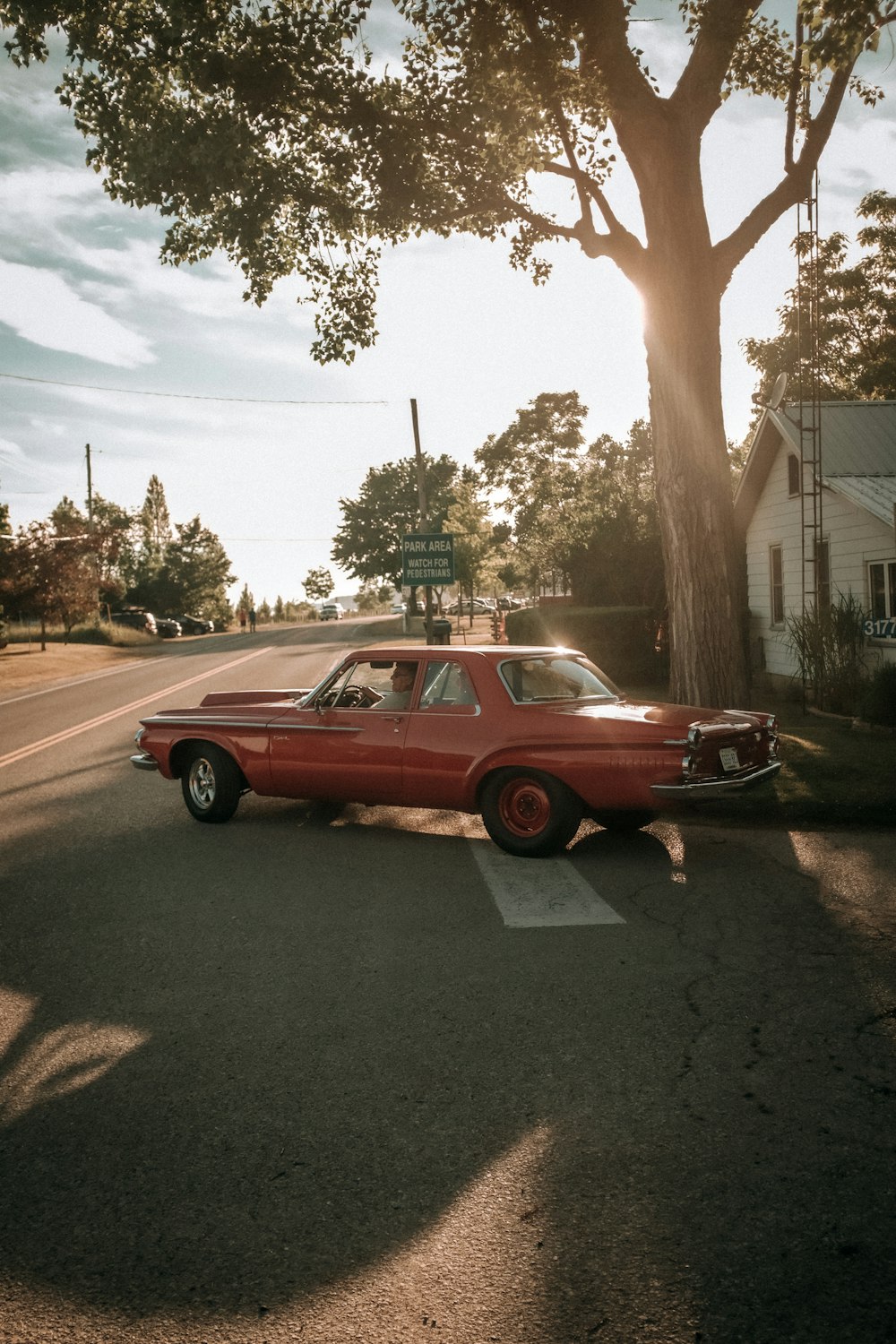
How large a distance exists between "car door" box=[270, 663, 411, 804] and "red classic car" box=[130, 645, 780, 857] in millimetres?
11

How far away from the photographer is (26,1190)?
126 inches

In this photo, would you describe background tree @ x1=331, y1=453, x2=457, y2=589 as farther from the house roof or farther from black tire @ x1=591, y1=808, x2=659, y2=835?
black tire @ x1=591, y1=808, x2=659, y2=835

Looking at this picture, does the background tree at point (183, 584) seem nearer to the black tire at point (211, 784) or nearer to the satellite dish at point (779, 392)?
Answer: the satellite dish at point (779, 392)

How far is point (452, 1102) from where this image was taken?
372 cm

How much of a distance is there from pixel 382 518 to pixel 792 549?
→ 63.6 m

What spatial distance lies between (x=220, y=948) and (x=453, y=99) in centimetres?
1199

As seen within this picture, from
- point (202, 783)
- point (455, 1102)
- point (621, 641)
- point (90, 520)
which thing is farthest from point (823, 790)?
point (90, 520)

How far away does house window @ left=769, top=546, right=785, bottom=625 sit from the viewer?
21844 mm

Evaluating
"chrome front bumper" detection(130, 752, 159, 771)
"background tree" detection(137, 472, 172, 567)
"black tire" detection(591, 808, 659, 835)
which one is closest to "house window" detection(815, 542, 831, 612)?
"black tire" detection(591, 808, 659, 835)

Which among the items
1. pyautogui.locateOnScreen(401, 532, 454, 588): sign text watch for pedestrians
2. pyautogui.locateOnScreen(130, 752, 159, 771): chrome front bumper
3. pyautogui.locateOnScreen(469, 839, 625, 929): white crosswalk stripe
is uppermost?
pyautogui.locateOnScreen(401, 532, 454, 588): sign text watch for pedestrians

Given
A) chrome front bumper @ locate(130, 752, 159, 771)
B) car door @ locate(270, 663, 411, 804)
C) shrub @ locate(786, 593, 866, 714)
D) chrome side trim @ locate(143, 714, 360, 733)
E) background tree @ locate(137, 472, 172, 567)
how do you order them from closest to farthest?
car door @ locate(270, 663, 411, 804) → chrome side trim @ locate(143, 714, 360, 733) → chrome front bumper @ locate(130, 752, 159, 771) → shrub @ locate(786, 593, 866, 714) → background tree @ locate(137, 472, 172, 567)

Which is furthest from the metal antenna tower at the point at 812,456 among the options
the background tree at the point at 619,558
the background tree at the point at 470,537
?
the background tree at the point at 470,537

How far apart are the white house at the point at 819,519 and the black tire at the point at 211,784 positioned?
10.4m

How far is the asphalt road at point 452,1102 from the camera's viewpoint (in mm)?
2654
